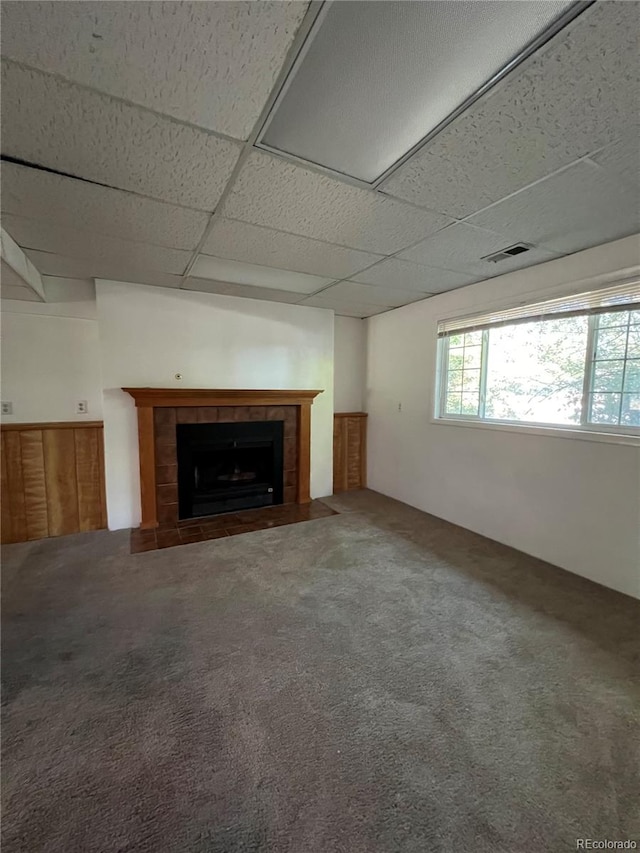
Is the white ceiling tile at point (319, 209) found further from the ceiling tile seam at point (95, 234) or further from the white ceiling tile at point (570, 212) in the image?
the ceiling tile seam at point (95, 234)

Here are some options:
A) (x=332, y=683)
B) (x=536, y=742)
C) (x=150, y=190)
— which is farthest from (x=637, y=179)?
(x=332, y=683)

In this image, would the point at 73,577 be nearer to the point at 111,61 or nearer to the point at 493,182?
the point at 111,61

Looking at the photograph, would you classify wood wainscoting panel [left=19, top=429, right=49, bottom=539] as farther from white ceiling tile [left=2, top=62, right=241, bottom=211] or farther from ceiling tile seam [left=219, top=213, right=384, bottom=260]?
ceiling tile seam [left=219, top=213, right=384, bottom=260]

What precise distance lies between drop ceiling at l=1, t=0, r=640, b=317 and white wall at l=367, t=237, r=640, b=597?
1.74 ft

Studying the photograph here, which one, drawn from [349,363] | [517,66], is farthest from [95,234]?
[349,363]

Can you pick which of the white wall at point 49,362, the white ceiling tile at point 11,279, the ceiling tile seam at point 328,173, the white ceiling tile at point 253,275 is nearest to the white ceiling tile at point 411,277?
the white ceiling tile at point 253,275

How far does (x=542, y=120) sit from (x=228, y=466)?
11.7 feet

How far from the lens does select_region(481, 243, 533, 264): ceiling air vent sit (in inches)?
95.1

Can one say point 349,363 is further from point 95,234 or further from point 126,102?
point 126,102

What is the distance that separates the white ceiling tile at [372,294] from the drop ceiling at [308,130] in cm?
88

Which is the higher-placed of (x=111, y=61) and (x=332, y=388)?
(x=111, y=61)

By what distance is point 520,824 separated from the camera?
1090 mm

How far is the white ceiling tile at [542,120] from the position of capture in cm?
101

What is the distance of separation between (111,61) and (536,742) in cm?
276
